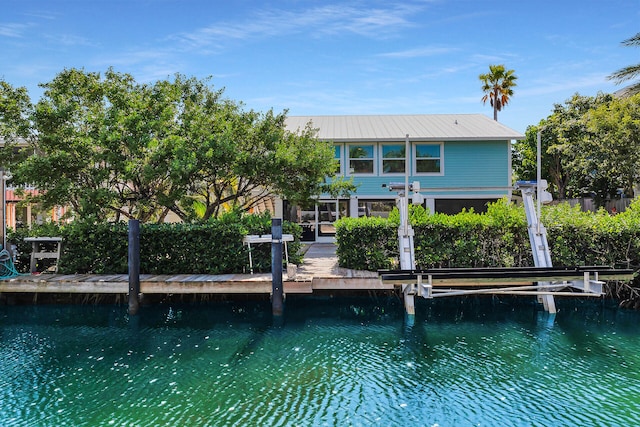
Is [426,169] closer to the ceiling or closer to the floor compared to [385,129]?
closer to the floor

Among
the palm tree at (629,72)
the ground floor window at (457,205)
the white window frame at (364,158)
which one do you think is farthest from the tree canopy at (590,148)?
the white window frame at (364,158)

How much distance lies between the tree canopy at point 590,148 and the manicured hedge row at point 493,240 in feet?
8.75

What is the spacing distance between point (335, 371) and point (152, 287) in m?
4.92

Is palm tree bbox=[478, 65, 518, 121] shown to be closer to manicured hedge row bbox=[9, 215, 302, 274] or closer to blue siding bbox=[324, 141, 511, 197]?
blue siding bbox=[324, 141, 511, 197]

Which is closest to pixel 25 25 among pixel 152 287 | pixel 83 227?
pixel 83 227

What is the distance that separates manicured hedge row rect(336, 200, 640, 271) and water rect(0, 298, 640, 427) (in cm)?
112

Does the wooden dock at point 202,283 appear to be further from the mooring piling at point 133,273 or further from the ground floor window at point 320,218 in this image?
the ground floor window at point 320,218

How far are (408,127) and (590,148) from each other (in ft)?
27.3

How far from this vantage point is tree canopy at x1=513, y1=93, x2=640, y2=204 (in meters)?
18.0

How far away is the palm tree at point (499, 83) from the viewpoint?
3453 centimetres

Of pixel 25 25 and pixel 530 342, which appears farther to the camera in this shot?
pixel 25 25

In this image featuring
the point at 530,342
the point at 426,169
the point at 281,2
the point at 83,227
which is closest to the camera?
the point at 530,342

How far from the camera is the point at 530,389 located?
19.0 feet

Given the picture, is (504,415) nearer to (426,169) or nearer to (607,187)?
(426,169)
